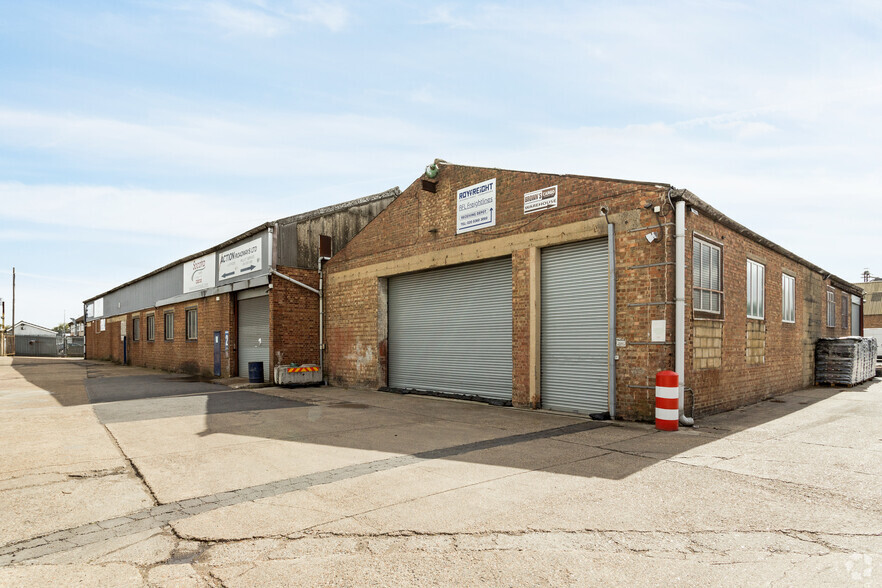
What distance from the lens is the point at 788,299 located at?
15312 millimetres

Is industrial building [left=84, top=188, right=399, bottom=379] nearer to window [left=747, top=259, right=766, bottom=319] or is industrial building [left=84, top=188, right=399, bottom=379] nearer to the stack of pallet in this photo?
window [left=747, top=259, right=766, bottom=319]

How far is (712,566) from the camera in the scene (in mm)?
3656

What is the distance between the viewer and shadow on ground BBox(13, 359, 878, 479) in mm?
7199

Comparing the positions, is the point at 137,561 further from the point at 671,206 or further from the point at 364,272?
the point at 364,272

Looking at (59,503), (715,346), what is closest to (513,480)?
(59,503)

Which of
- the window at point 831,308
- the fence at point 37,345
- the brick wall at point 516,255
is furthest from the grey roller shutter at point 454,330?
the fence at point 37,345

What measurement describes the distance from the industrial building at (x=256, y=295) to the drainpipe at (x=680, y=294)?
12294mm

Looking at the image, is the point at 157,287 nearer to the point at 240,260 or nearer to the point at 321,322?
the point at 240,260

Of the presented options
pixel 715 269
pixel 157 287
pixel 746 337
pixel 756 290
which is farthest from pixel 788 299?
pixel 157 287

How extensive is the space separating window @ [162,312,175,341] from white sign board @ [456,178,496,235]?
62.1ft

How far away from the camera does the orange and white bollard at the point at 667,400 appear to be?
28.0 ft

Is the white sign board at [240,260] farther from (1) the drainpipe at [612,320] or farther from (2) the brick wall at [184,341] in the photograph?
(1) the drainpipe at [612,320]

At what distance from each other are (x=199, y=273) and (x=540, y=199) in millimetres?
17366

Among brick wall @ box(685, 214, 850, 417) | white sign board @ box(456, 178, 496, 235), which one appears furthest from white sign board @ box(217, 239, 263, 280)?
brick wall @ box(685, 214, 850, 417)
